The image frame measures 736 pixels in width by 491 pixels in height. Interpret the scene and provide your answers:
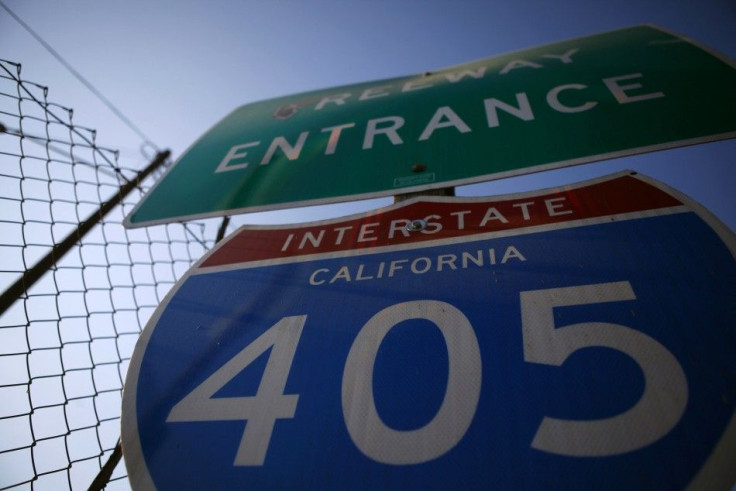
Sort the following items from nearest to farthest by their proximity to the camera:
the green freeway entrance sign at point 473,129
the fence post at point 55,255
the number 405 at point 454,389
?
the number 405 at point 454,389
the green freeway entrance sign at point 473,129
the fence post at point 55,255

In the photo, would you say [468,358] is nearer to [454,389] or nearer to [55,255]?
[454,389]

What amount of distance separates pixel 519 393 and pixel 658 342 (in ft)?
0.76

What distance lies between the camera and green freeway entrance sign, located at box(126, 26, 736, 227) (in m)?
0.94

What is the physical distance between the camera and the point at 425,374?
0.64 m

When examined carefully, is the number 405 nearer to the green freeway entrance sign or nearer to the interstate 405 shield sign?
the interstate 405 shield sign

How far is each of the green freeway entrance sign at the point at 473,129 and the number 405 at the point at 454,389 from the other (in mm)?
409

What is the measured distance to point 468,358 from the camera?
0.63m

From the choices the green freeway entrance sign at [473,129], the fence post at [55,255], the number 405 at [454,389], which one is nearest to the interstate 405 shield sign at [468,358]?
the number 405 at [454,389]

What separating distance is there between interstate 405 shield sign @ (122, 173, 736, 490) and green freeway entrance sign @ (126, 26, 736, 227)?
16 centimetres

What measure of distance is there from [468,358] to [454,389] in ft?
0.19

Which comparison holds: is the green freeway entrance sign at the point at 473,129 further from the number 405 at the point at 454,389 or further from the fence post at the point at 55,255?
the fence post at the point at 55,255

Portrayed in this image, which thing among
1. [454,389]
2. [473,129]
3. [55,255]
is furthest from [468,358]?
[55,255]

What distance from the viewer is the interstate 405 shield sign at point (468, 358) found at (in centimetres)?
52

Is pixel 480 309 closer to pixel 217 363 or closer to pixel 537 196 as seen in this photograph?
pixel 537 196
